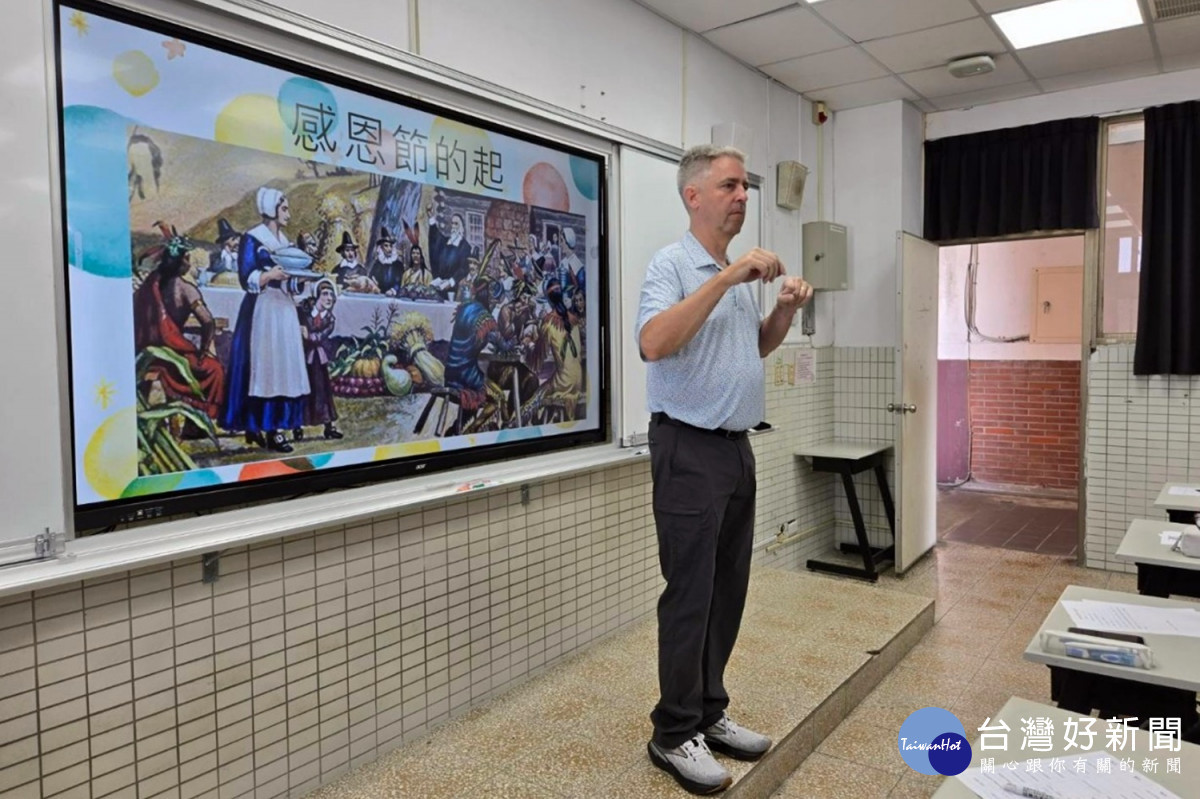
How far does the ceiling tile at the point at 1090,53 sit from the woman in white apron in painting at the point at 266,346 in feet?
13.2

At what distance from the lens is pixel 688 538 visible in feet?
6.71

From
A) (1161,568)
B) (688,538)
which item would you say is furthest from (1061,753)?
(1161,568)

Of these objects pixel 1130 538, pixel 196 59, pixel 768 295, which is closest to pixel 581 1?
pixel 196 59

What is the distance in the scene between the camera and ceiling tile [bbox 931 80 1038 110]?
15.7ft

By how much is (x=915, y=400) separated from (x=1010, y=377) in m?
2.96

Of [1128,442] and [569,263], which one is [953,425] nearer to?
[1128,442]

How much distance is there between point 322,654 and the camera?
2.25 m

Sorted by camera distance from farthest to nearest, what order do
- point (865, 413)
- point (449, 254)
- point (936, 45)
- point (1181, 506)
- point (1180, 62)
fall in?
point (865, 413)
point (1180, 62)
point (936, 45)
point (1181, 506)
point (449, 254)

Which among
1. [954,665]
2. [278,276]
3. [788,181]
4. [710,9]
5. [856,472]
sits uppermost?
[710,9]

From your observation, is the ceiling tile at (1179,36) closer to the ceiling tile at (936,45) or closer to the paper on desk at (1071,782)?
the ceiling tile at (936,45)

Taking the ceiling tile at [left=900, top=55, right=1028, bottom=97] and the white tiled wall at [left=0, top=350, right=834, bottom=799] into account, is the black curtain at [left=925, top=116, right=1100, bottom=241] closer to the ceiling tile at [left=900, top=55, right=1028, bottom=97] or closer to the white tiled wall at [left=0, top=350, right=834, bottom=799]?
the ceiling tile at [left=900, top=55, right=1028, bottom=97]

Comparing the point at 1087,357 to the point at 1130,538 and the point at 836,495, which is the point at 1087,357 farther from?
the point at 1130,538

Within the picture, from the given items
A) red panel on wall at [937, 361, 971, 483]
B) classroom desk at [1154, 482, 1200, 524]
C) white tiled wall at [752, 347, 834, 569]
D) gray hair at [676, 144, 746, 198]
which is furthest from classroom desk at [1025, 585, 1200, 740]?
red panel on wall at [937, 361, 971, 483]

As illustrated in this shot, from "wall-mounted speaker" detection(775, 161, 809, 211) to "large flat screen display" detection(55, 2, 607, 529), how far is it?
208 cm
